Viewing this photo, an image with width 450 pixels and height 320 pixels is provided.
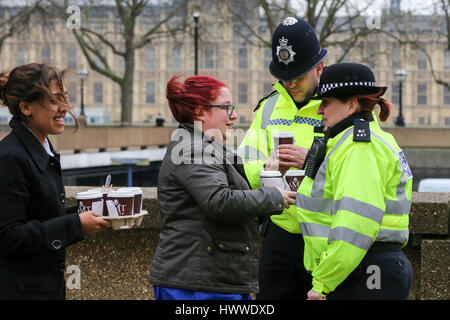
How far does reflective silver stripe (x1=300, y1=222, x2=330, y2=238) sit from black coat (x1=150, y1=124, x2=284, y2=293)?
0.14 m

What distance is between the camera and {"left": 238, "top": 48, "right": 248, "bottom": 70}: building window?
7519 centimetres

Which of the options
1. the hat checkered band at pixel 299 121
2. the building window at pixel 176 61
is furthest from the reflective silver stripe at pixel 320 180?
the building window at pixel 176 61

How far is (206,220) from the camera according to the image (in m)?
2.91

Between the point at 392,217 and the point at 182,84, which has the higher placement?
the point at 182,84

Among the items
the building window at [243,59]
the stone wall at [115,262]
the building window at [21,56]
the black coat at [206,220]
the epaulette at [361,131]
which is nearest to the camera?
the epaulette at [361,131]

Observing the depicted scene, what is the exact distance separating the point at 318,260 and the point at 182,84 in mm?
937

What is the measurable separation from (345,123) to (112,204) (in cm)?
101

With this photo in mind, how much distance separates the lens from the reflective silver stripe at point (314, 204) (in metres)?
2.92

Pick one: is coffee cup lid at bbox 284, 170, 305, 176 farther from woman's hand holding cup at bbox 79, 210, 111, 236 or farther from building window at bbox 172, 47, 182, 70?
building window at bbox 172, 47, 182, 70

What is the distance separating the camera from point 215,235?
9.56 feet

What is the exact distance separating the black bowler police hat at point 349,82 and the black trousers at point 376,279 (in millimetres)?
653

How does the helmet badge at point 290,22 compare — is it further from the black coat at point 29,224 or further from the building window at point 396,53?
the building window at point 396,53
